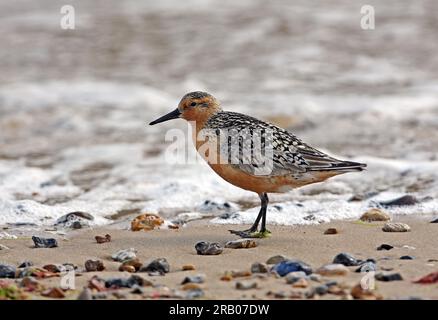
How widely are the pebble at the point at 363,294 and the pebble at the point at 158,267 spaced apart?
1.23m

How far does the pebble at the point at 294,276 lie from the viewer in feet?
15.5

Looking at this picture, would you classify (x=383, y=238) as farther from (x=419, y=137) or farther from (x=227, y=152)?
(x=419, y=137)

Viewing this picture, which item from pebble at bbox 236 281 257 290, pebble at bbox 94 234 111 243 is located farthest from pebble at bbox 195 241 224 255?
pebble at bbox 236 281 257 290

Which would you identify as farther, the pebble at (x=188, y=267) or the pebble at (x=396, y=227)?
the pebble at (x=396, y=227)

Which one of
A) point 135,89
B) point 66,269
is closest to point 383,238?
point 66,269

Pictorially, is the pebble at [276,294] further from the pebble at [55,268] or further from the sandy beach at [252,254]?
the pebble at [55,268]

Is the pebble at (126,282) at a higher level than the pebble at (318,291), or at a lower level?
lower

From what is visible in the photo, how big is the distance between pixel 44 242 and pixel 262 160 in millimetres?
1611

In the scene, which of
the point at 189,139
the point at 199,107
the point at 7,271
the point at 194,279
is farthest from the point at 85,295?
the point at 189,139

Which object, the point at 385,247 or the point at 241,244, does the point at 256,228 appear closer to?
the point at 241,244

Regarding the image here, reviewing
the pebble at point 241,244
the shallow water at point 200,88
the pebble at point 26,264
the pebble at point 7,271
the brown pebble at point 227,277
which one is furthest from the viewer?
the shallow water at point 200,88

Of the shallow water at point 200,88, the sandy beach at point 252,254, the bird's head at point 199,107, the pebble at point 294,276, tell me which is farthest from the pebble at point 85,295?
the shallow water at point 200,88

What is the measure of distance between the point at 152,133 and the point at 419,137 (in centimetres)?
335

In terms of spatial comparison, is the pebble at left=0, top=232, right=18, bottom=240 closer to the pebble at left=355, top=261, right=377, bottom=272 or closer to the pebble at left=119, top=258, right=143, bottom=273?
the pebble at left=119, top=258, right=143, bottom=273
